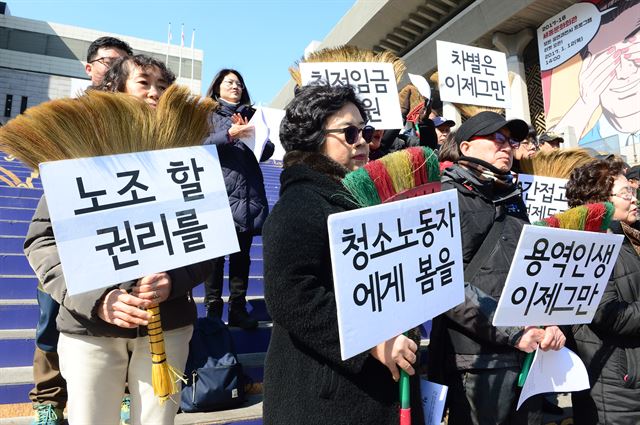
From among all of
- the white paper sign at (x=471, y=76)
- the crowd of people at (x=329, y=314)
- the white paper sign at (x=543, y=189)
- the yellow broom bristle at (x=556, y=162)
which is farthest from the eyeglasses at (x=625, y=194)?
the white paper sign at (x=471, y=76)

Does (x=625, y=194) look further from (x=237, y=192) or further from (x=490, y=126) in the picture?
(x=237, y=192)

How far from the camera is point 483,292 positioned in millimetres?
1817

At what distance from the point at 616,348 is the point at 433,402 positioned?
1.33 metres

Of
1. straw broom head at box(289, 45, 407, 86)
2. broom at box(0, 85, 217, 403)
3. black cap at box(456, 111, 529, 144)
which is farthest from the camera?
straw broom head at box(289, 45, 407, 86)

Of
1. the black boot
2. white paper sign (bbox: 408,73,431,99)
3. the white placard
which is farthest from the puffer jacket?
the white placard

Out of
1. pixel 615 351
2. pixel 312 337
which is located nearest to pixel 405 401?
pixel 312 337

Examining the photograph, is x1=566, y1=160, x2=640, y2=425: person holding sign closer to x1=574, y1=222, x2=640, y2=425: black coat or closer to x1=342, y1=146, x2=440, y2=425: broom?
x1=574, y1=222, x2=640, y2=425: black coat

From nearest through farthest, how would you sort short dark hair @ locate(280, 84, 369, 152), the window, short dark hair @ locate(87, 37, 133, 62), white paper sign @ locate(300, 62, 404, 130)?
short dark hair @ locate(280, 84, 369, 152) < short dark hair @ locate(87, 37, 133, 62) < white paper sign @ locate(300, 62, 404, 130) < the window

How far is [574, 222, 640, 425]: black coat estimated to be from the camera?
2.15m

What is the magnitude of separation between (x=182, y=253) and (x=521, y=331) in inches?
52.6

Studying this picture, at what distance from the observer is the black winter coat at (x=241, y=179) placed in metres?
3.33

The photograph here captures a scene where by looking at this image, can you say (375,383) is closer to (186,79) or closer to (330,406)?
(330,406)

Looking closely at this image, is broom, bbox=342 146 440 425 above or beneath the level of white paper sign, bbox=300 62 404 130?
beneath

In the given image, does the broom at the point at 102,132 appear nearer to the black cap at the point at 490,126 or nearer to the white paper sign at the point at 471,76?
the black cap at the point at 490,126
